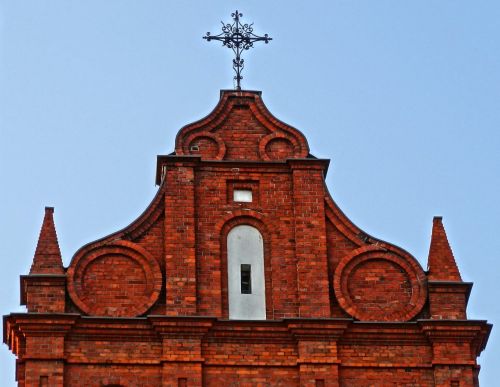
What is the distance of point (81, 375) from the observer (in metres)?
31.2

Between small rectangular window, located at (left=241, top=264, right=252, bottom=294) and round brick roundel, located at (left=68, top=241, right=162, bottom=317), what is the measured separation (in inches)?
64.9

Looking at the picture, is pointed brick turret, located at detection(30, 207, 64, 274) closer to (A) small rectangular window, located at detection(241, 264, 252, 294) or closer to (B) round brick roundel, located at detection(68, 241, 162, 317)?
(B) round brick roundel, located at detection(68, 241, 162, 317)

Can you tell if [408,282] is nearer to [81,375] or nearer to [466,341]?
[466,341]

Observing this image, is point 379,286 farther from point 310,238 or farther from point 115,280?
point 115,280

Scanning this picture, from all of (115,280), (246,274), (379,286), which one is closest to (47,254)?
(115,280)

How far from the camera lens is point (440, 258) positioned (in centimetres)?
3303

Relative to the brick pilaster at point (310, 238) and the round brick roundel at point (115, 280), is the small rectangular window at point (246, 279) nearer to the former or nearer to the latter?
the brick pilaster at point (310, 238)

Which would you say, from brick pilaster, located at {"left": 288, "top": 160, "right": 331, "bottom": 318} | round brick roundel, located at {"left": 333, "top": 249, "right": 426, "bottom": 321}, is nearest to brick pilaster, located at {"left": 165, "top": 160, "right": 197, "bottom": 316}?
brick pilaster, located at {"left": 288, "top": 160, "right": 331, "bottom": 318}

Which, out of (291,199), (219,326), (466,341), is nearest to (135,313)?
(219,326)

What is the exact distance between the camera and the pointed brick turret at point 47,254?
32.1m

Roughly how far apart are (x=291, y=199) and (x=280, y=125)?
5.57 feet

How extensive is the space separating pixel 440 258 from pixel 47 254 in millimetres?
7728

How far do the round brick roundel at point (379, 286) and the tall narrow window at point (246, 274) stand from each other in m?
1.52

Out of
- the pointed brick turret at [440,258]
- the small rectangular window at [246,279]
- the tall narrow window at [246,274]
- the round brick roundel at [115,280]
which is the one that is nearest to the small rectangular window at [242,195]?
the tall narrow window at [246,274]
